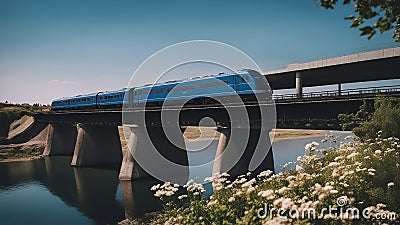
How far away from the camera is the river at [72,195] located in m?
29.8

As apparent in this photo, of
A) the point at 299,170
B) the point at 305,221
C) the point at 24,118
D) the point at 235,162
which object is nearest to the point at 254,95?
the point at 235,162

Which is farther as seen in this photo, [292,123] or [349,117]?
[292,123]

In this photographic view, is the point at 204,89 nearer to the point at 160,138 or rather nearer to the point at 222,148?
the point at 222,148

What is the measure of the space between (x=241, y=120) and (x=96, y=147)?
1260 inches

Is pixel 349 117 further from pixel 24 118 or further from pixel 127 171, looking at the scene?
pixel 24 118

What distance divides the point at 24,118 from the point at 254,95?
77.6 m

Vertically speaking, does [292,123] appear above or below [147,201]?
above

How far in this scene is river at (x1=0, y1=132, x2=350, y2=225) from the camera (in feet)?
97.8

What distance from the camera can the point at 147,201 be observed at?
33562 millimetres

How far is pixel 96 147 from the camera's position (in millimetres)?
57719

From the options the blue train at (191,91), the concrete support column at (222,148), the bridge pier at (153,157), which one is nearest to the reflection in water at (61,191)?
the bridge pier at (153,157)

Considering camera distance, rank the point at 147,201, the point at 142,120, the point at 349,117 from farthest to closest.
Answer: the point at 142,120 → the point at 147,201 → the point at 349,117

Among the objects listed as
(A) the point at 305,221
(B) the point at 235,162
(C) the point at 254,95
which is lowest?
(B) the point at 235,162

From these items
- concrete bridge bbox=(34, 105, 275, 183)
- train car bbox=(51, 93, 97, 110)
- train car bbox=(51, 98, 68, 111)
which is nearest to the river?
concrete bridge bbox=(34, 105, 275, 183)
